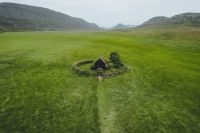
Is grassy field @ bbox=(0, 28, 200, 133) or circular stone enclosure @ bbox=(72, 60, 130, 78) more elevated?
circular stone enclosure @ bbox=(72, 60, 130, 78)

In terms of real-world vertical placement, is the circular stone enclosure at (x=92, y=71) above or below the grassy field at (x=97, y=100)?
above

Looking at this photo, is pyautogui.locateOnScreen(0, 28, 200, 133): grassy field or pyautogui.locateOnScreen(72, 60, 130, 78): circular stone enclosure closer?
pyautogui.locateOnScreen(0, 28, 200, 133): grassy field

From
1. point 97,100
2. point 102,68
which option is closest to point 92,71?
point 102,68

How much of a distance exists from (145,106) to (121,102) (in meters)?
2.40

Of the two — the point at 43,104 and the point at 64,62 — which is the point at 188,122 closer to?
the point at 43,104

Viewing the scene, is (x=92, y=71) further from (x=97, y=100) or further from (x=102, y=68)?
(x=97, y=100)

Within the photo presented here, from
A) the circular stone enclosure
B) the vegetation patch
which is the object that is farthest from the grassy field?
the vegetation patch

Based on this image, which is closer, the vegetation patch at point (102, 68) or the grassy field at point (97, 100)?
the grassy field at point (97, 100)

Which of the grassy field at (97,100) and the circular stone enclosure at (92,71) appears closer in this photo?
the grassy field at (97,100)

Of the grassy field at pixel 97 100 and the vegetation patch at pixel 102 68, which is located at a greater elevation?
the vegetation patch at pixel 102 68

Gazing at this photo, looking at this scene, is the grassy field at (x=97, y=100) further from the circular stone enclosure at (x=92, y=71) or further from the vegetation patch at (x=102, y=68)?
the vegetation patch at (x=102, y=68)

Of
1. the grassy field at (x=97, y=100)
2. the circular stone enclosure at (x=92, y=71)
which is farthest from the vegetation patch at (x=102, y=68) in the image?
the grassy field at (x=97, y=100)

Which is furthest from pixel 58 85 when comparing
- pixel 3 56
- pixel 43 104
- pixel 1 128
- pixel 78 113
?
pixel 3 56

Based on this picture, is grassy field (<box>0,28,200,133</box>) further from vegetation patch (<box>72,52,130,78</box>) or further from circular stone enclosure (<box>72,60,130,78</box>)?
vegetation patch (<box>72,52,130,78</box>)
